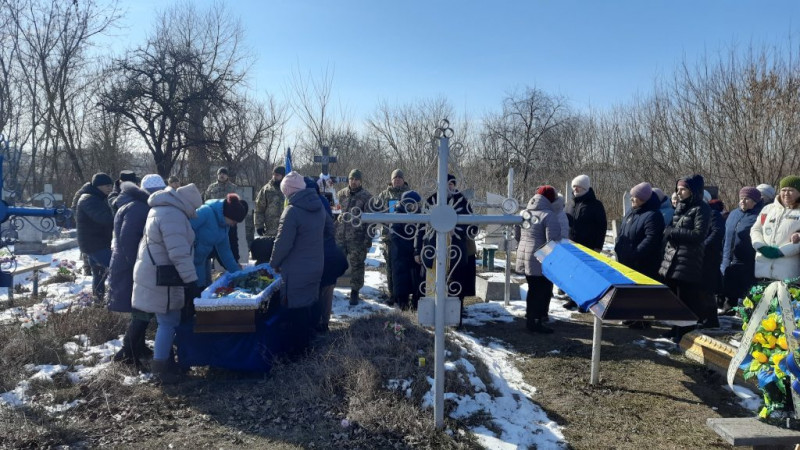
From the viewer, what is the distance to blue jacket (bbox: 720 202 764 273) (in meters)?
6.61

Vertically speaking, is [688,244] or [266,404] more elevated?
[688,244]

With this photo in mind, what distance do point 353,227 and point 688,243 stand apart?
4.01 meters

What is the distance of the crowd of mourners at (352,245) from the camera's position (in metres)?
4.28

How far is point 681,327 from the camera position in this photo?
19.5ft

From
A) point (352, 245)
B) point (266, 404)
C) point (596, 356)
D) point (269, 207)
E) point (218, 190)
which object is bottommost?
point (266, 404)

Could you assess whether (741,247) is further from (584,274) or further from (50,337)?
(50,337)

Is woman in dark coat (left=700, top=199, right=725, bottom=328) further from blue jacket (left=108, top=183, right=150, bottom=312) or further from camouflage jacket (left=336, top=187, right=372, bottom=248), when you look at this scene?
blue jacket (left=108, top=183, right=150, bottom=312)

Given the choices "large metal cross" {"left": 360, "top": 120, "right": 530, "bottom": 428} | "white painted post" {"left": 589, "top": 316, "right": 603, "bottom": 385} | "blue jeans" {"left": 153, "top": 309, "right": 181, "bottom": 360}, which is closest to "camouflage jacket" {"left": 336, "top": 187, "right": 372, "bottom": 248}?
"blue jeans" {"left": 153, "top": 309, "right": 181, "bottom": 360}

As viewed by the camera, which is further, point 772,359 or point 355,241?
point 355,241

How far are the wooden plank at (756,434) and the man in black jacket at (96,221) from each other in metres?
6.19

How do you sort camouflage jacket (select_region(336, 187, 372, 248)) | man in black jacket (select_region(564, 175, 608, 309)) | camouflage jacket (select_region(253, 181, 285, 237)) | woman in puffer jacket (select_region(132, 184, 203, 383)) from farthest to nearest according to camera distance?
camouflage jacket (select_region(253, 181, 285, 237))
camouflage jacket (select_region(336, 187, 372, 248))
man in black jacket (select_region(564, 175, 608, 309))
woman in puffer jacket (select_region(132, 184, 203, 383))

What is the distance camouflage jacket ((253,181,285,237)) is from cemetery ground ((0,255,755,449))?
2.92 metres

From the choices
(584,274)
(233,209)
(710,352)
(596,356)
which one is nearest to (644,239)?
(710,352)

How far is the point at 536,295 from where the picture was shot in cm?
607
